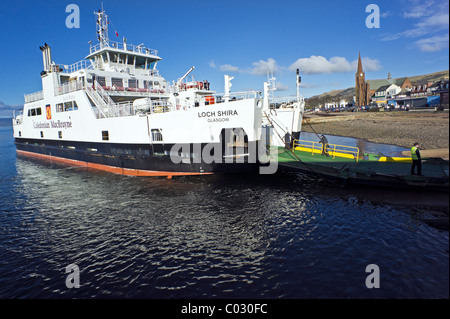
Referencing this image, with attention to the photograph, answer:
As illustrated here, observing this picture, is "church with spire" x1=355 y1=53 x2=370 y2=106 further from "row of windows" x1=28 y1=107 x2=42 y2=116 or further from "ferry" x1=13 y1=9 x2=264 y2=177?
"row of windows" x1=28 y1=107 x2=42 y2=116

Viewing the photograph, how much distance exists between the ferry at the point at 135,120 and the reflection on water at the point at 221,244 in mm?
2832

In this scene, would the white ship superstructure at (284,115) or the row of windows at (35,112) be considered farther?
the row of windows at (35,112)

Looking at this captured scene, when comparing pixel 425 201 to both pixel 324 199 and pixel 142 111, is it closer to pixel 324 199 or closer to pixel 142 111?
pixel 324 199

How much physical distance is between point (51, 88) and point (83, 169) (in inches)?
385

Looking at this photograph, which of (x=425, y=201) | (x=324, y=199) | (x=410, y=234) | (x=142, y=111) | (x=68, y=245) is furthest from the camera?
(x=142, y=111)

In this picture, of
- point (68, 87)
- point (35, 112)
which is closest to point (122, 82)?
point (68, 87)

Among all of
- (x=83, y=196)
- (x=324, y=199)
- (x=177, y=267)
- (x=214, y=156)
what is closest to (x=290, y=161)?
(x=324, y=199)

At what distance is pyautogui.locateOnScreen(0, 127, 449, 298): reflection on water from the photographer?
7.38 m

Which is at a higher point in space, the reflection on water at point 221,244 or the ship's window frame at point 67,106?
the ship's window frame at point 67,106

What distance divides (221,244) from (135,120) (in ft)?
43.6

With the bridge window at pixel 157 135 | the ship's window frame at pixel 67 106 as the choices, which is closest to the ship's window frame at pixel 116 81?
A: the ship's window frame at pixel 67 106

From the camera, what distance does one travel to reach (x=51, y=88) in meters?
26.8

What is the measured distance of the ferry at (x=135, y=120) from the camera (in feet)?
54.3

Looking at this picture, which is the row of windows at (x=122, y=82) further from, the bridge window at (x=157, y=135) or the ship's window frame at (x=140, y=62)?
the bridge window at (x=157, y=135)
